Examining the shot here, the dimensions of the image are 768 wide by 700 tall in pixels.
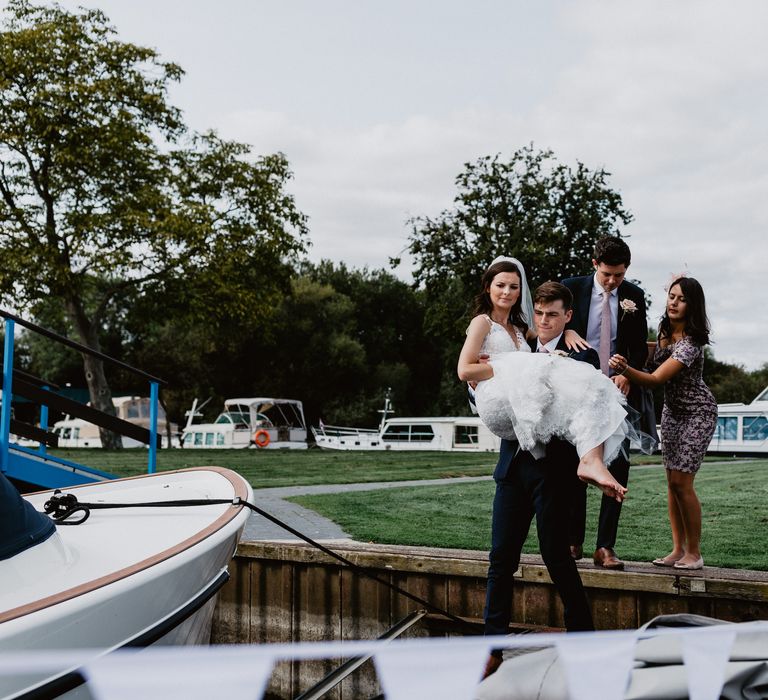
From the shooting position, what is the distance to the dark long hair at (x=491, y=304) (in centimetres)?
409

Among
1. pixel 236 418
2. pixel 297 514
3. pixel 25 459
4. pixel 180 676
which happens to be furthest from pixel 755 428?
pixel 180 676

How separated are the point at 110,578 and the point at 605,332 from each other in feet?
10.1

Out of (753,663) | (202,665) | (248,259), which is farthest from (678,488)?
(248,259)

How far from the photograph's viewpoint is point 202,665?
5.71ft

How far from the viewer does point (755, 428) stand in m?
27.5

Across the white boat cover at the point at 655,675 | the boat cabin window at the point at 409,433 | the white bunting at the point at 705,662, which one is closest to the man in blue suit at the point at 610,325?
the white boat cover at the point at 655,675

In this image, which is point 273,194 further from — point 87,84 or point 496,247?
point 496,247

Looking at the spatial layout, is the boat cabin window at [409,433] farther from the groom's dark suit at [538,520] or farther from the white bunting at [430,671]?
the white bunting at [430,671]

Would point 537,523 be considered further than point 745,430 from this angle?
No

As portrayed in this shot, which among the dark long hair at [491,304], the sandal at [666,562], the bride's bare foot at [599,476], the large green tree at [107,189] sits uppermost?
the large green tree at [107,189]

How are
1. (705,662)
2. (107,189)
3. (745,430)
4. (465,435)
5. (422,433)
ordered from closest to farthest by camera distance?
(705,662) → (107,189) → (745,430) → (465,435) → (422,433)

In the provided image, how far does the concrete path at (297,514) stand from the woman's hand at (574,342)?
10.2ft

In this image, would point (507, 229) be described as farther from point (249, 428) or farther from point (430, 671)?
point (430, 671)

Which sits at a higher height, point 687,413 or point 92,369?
point 92,369
